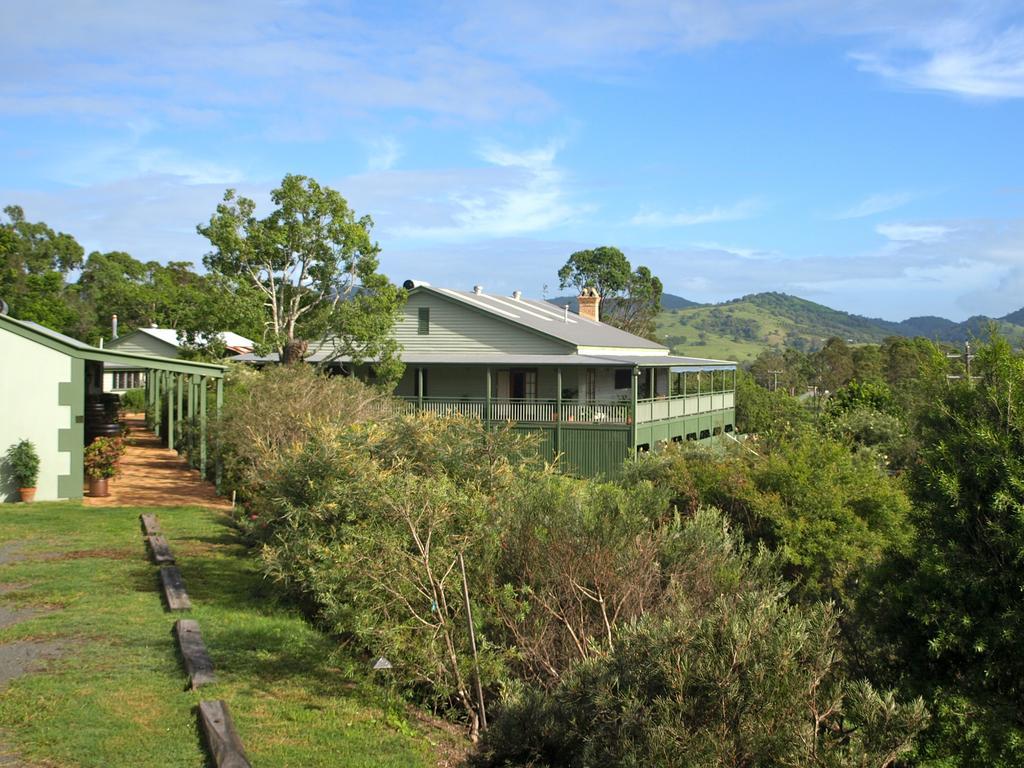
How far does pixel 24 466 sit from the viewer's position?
16.1 metres

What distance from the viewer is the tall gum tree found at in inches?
1047

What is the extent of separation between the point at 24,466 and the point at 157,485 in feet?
11.7

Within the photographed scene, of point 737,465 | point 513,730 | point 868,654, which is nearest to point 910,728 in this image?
point 868,654

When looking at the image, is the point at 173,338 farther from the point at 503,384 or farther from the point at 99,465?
the point at 99,465

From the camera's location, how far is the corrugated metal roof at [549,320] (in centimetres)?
2909

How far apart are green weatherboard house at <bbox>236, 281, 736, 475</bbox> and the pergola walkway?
6005mm

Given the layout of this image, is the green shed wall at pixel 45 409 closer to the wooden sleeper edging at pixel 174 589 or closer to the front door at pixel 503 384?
the wooden sleeper edging at pixel 174 589

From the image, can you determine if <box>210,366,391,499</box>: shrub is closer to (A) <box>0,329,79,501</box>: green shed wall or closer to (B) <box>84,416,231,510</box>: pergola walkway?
(B) <box>84,416,231,510</box>: pergola walkway

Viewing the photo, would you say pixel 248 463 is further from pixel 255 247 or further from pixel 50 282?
pixel 50 282

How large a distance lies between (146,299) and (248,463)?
45.1 m

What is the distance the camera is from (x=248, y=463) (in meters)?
16.1

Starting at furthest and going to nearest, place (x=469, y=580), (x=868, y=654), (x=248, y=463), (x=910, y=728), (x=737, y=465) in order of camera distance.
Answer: (x=248, y=463) → (x=737, y=465) → (x=469, y=580) → (x=868, y=654) → (x=910, y=728)

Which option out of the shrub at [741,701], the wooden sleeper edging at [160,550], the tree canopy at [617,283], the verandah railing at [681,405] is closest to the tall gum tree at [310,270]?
the verandah railing at [681,405]

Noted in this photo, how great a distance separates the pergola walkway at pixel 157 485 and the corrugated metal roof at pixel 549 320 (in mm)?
10435
